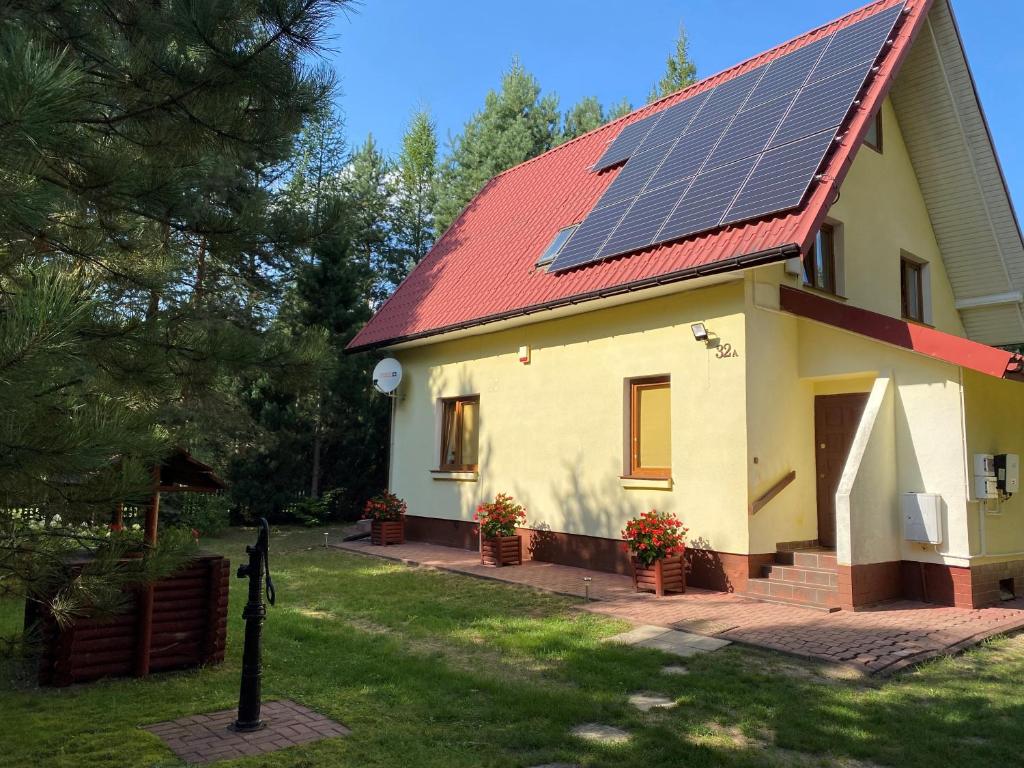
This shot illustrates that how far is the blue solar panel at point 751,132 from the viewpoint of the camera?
10281 millimetres

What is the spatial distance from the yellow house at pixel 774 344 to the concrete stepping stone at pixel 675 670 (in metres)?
3.00

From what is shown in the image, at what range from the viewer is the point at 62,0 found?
4.53 meters

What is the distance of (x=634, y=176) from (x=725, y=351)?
4102mm

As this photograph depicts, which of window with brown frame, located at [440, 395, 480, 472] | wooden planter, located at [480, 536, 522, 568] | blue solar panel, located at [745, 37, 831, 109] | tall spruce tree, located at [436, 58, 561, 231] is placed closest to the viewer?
blue solar panel, located at [745, 37, 831, 109]

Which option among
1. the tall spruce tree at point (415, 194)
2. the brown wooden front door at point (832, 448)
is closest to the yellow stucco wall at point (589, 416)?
the brown wooden front door at point (832, 448)

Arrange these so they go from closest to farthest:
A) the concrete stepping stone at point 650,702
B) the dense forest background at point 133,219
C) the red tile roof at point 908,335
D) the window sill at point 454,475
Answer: the dense forest background at point 133,219 < the concrete stepping stone at point 650,702 < the red tile roof at point 908,335 < the window sill at point 454,475

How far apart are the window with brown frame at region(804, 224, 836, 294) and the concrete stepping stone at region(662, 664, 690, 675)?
642 cm

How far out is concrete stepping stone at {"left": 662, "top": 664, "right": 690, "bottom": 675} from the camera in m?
6.03

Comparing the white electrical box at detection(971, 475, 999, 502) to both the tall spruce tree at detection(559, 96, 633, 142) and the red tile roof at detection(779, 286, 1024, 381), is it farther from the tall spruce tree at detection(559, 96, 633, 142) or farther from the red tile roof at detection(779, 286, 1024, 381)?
the tall spruce tree at detection(559, 96, 633, 142)

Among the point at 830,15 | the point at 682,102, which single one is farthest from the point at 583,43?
the point at 830,15

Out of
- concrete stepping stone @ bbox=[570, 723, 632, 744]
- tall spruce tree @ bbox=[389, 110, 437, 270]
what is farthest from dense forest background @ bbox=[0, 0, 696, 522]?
tall spruce tree @ bbox=[389, 110, 437, 270]

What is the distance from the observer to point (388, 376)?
1542cm

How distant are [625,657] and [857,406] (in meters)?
5.56

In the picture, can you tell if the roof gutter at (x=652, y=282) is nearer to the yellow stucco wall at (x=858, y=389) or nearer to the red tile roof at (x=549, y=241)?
the red tile roof at (x=549, y=241)
